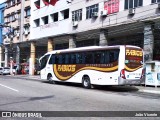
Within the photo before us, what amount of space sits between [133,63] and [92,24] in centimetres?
1493

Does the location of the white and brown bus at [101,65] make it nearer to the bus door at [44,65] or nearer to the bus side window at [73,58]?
the bus side window at [73,58]

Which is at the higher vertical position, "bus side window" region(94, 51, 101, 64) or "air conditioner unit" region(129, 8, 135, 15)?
"air conditioner unit" region(129, 8, 135, 15)

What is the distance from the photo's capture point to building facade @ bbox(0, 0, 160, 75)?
93.5 ft

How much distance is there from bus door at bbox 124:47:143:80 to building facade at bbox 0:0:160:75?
21.6ft

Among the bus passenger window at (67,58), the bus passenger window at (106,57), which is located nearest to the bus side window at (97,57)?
the bus passenger window at (106,57)

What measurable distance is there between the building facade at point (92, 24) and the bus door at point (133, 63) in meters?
6.58

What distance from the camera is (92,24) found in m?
35.3

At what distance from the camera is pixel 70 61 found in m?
25.7

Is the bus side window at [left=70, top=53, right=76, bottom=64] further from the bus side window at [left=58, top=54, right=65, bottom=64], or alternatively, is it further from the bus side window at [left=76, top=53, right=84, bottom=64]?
the bus side window at [left=58, top=54, right=65, bottom=64]

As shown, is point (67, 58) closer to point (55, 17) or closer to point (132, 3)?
point (132, 3)

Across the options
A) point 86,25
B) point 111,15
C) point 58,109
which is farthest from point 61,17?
point 58,109

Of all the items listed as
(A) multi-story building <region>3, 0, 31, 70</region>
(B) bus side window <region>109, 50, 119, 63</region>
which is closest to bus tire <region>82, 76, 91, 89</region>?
(B) bus side window <region>109, 50, 119, 63</region>

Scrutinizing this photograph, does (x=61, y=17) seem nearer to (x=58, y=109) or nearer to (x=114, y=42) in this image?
(x=114, y=42)

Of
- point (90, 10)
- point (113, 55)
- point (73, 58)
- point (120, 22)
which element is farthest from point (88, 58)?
point (90, 10)
